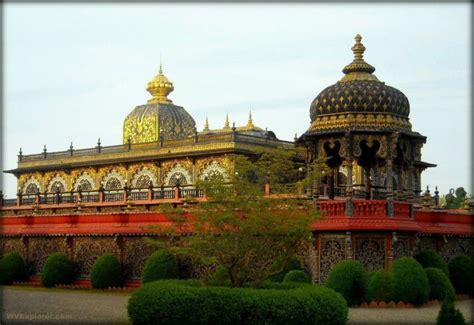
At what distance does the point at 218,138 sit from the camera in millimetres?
39188

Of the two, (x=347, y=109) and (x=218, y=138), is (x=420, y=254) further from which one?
(x=218, y=138)

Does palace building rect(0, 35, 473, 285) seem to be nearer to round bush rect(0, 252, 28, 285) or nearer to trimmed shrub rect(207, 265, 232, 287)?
round bush rect(0, 252, 28, 285)

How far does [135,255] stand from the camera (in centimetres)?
3038

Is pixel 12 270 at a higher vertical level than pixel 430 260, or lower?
lower

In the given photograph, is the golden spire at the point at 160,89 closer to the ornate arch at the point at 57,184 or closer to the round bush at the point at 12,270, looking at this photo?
the ornate arch at the point at 57,184

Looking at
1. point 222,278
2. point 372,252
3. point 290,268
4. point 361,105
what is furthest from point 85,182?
point 222,278

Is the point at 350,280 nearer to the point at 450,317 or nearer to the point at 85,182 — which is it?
the point at 450,317

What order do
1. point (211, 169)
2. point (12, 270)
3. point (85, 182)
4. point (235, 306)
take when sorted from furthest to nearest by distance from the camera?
point (85, 182) → point (211, 169) → point (12, 270) → point (235, 306)

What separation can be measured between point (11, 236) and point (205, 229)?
17.0 metres

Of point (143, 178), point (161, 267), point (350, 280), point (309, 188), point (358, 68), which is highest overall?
point (358, 68)

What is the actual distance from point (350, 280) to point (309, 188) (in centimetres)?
384

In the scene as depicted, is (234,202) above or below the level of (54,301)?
above

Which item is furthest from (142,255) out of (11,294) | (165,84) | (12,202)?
(165,84)

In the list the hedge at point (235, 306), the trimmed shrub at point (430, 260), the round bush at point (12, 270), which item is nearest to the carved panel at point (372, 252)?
the trimmed shrub at point (430, 260)
